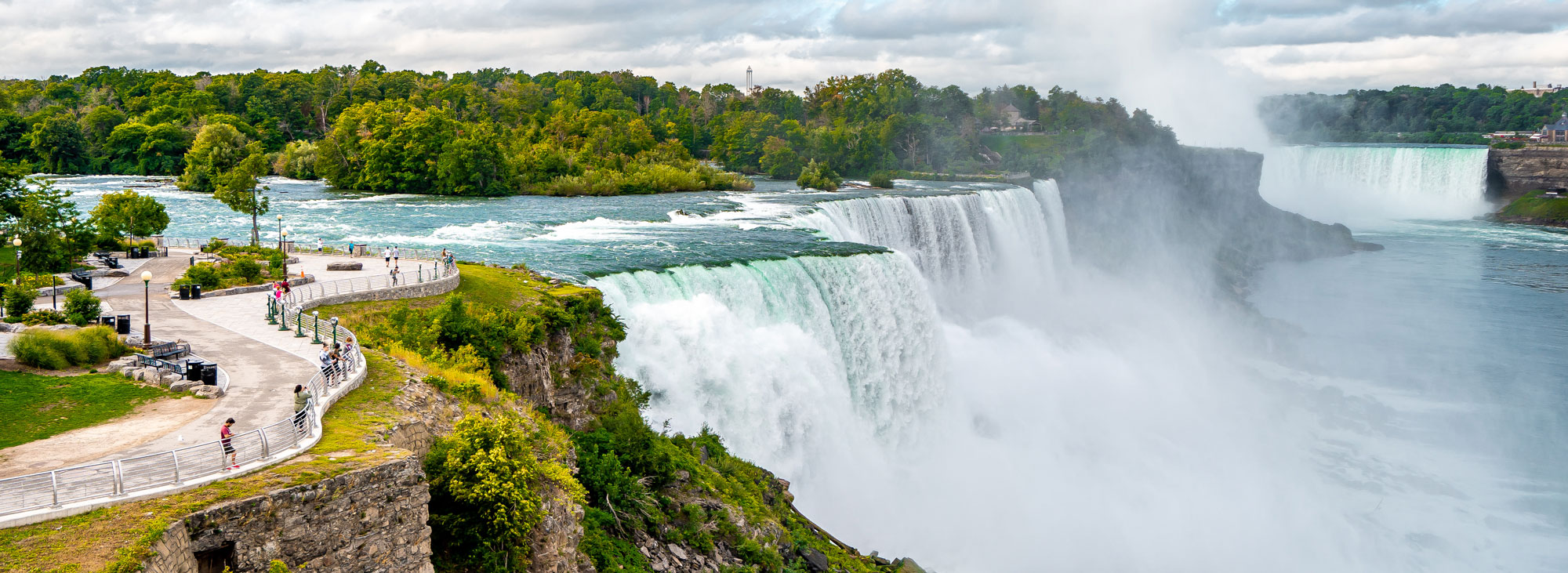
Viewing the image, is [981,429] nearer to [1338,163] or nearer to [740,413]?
[740,413]

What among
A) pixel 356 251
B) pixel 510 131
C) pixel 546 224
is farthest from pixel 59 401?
pixel 510 131

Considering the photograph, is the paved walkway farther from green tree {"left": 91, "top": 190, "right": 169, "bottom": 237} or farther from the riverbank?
the riverbank

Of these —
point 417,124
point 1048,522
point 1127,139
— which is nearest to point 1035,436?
point 1048,522

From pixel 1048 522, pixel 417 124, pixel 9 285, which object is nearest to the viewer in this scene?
pixel 9 285

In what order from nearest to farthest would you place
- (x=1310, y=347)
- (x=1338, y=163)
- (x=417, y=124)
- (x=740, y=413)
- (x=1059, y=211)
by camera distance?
(x=740, y=413)
(x=1310, y=347)
(x=1059, y=211)
(x=417, y=124)
(x=1338, y=163)

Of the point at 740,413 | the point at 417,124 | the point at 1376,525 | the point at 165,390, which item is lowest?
the point at 1376,525

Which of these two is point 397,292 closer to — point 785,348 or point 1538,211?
point 785,348
